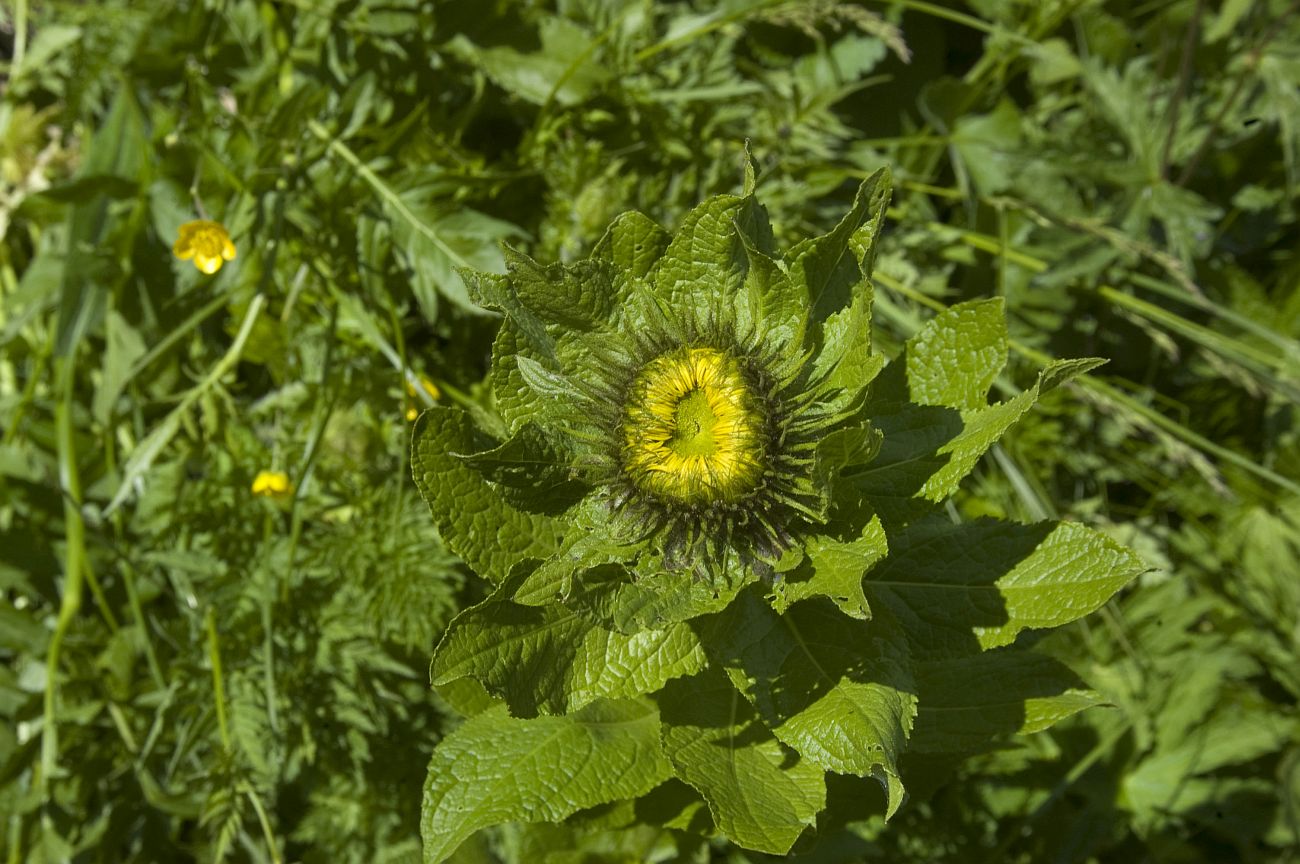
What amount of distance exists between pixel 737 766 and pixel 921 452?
0.61m

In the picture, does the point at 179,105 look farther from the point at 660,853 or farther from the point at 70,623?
the point at 660,853

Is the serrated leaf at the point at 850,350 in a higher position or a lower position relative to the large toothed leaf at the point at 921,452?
higher

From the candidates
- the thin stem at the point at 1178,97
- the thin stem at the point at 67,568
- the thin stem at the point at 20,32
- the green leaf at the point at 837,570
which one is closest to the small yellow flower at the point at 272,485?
the thin stem at the point at 67,568

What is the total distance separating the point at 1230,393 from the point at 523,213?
93.3 inches

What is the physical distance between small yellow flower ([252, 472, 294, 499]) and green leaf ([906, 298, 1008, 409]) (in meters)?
1.49

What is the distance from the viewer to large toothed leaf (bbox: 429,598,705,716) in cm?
143

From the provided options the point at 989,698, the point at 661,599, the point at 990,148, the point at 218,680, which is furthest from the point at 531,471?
the point at 990,148

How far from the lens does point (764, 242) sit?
4.83ft

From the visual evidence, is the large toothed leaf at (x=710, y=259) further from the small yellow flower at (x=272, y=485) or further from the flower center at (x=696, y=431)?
the small yellow flower at (x=272, y=485)

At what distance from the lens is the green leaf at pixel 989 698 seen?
1722 millimetres

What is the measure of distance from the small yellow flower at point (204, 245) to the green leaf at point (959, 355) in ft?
5.09

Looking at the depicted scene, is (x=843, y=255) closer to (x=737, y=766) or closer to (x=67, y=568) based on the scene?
(x=737, y=766)

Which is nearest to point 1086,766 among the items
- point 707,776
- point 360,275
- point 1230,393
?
point 1230,393

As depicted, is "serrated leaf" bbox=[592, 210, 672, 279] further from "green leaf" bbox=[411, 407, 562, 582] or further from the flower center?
"green leaf" bbox=[411, 407, 562, 582]
